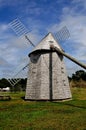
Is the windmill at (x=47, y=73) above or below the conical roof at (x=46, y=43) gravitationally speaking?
below

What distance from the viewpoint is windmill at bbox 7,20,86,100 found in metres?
29.6

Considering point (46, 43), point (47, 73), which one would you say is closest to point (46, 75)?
point (47, 73)

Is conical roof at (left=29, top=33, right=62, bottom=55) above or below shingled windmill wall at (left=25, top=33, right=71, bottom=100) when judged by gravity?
above

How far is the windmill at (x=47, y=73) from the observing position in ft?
97.0

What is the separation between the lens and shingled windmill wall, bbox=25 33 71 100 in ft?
97.0

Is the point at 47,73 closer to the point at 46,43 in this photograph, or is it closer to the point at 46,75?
the point at 46,75

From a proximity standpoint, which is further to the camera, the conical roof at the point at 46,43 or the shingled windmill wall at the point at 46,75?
the conical roof at the point at 46,43

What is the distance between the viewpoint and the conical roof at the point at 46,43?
3052cm

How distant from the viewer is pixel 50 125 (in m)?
16.2

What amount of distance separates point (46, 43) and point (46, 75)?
3.69 metres

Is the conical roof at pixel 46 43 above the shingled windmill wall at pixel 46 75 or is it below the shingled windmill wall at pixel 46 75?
above

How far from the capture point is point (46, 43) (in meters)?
30.7

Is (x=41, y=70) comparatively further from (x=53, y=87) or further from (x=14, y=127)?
(x=14, y=127)

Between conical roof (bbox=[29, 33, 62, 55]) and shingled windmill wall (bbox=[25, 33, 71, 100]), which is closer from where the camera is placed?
shingled windmill wall (bbox=[25, 33, 71, 100])
